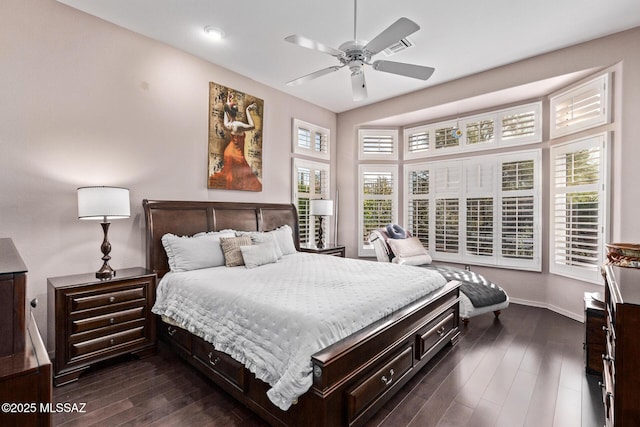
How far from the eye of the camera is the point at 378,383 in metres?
1.98

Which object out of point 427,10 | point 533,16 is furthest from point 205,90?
point 533,16

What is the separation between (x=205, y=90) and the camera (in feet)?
12.7

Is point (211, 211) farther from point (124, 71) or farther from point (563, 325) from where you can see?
point (563, 325)

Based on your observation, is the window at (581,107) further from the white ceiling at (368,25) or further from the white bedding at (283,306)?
the white bedding at (283,306)

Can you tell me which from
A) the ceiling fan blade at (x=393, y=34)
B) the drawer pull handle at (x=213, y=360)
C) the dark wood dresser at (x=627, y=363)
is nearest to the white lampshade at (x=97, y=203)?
the drawer pull handle at (x=213, y=360)

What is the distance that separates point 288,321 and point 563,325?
3623 millimetres

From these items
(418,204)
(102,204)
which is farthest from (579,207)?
(102,204)

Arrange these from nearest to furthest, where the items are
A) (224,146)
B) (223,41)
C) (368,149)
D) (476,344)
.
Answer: (476,344)
(223,41)
(224,146)
(368,149)

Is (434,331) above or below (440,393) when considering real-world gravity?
above

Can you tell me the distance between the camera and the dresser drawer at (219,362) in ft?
6.82

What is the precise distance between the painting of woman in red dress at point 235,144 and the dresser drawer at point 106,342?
1.86 meters

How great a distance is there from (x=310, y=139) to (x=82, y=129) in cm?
331

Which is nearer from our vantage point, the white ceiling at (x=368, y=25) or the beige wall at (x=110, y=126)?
the beige wall at (x=110, y=126)

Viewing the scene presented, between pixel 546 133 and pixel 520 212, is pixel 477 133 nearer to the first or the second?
pixel 546 133
